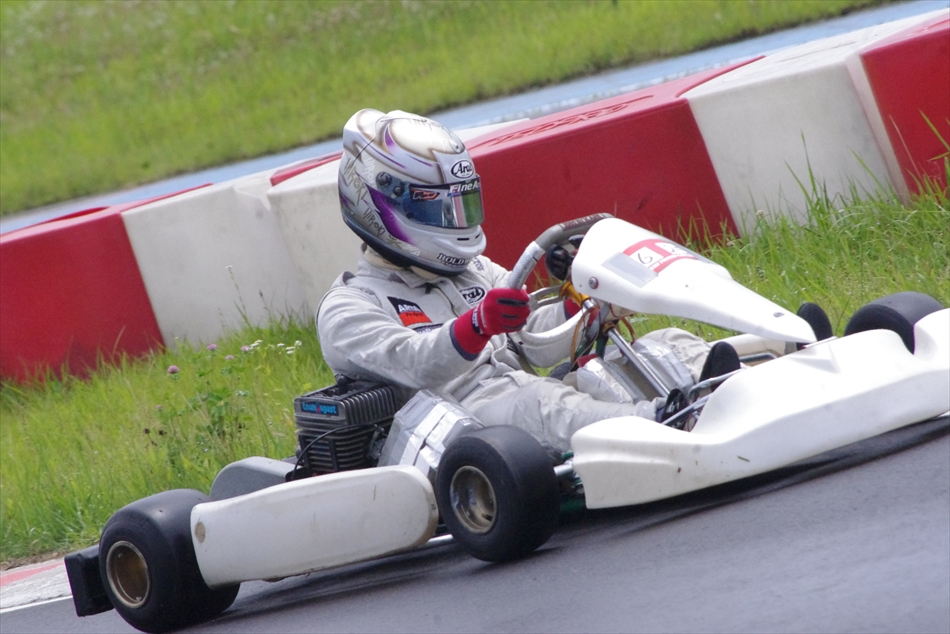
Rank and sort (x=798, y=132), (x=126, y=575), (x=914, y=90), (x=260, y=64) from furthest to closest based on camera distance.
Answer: (x=260, y=64), (x=798, y=132), (x=914, y=90), (x=126, y=575)

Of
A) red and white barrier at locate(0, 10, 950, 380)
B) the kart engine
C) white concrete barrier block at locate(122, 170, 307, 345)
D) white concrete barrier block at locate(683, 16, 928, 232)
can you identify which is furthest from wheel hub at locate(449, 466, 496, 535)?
→ white concrete barrier block at locate(122, 170, 307, 345)

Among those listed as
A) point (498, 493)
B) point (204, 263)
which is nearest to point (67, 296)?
point (204, 263)

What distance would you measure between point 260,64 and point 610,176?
9.29m

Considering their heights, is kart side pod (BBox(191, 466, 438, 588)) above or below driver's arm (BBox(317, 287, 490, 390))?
below

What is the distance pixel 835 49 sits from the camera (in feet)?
19.2

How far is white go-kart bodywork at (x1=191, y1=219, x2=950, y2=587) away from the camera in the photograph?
3.03 meters

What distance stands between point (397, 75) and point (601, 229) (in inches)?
367

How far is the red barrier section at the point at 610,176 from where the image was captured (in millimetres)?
5473

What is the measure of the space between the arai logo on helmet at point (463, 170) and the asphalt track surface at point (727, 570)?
3.23 feet

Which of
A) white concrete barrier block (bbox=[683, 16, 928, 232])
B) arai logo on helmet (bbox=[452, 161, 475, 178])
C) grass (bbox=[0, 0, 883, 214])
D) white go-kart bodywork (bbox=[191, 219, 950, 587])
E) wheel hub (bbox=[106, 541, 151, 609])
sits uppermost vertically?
grass (bbox=[0, 0, 883, 214])

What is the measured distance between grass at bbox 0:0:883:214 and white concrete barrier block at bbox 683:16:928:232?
5.22m

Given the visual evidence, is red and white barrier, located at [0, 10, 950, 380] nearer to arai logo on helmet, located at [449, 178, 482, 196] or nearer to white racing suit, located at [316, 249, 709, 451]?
white racing suit, located at [316, 249, 709, 451]

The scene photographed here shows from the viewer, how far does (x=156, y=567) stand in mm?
3768

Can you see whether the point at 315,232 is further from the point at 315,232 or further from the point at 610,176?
the point at 610,176
